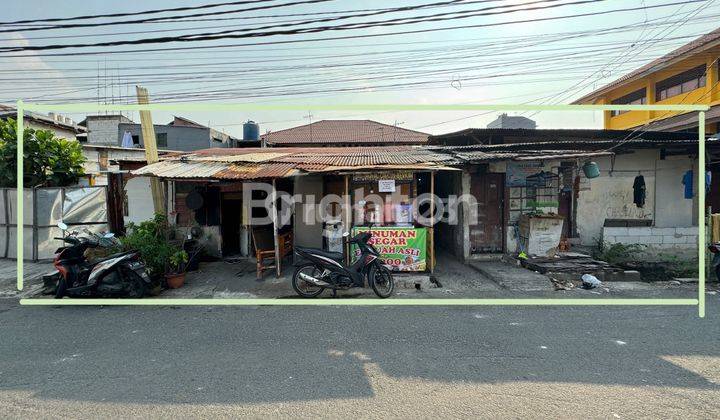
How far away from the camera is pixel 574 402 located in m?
2.90

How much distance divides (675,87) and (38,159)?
84.5 feet

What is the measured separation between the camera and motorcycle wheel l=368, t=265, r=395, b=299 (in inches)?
243

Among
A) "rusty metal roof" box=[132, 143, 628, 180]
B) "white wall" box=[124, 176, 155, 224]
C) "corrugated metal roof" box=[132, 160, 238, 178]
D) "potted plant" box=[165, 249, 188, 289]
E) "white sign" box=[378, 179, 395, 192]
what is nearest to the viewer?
"potted plant" box=[165, 249, 188, 289]

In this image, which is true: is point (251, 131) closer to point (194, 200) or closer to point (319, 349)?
point (194, 200)

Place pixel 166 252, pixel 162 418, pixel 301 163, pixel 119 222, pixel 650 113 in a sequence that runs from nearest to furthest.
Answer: pixel 162 418
pixel 166 252
pixel 301 163
pixel 119 222
pixel 650 113

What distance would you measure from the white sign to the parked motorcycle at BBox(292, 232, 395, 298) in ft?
6.28

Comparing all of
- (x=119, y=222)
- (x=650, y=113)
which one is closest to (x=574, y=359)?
(x=119, y=222)

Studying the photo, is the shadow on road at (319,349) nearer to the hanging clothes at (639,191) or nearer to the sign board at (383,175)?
the sign board at (383,175)

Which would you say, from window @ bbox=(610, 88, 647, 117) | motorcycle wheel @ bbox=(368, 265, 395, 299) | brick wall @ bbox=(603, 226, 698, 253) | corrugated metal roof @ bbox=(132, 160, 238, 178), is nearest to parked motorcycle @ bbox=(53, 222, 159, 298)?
corrugated metal roof @ bbox=(132, 160, 238, 178)

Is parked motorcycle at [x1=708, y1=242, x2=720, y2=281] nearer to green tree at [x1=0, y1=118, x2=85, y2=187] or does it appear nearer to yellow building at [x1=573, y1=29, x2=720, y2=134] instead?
yellow building at [x1=573, y1=29, x2=720, y2=134]

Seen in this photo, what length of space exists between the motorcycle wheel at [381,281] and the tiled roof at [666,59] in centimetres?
1551

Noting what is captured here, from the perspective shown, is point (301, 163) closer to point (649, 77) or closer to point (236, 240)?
point (236, 240)

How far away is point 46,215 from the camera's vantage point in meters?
8.80

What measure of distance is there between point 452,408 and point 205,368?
2.39 metres
